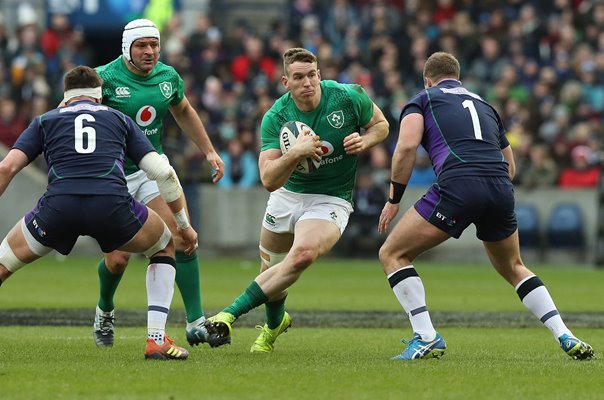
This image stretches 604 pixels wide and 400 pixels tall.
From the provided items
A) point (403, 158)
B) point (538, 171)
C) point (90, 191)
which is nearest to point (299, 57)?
point (403, 158)

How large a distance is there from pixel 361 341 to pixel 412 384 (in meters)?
3.22

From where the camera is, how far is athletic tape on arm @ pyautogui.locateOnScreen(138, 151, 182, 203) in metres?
9.95

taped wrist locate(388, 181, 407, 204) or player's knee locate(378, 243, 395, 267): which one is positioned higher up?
taped wrist locate(388, 181, 407, 204)

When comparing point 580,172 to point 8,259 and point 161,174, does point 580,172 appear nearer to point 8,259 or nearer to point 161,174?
point 161,174

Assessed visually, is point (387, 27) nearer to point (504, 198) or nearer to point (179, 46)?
point (179, 46)

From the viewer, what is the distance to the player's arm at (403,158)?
1024 cm

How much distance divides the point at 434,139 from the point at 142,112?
103 inches

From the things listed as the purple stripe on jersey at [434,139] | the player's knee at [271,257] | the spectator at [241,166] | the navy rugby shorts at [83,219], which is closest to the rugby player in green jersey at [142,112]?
the player's knee at [271,257]

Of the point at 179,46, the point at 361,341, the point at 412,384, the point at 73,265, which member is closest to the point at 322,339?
the point at 361,341

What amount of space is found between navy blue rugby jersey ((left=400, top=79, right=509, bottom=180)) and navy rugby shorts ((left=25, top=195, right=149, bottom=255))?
229 centimetres

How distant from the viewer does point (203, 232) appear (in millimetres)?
25625

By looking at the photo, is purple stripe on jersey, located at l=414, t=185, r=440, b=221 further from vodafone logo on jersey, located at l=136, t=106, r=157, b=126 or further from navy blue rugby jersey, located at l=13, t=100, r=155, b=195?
vodafone logo on jersey, located at l=136, t=106, r=157, b=126

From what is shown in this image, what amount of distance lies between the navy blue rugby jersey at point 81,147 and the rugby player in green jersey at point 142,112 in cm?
154

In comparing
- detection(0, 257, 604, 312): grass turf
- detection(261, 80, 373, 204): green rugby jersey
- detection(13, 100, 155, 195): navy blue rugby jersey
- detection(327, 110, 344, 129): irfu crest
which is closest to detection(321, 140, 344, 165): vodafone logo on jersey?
detection(261, 80, 373, 204): green rugby jersey
